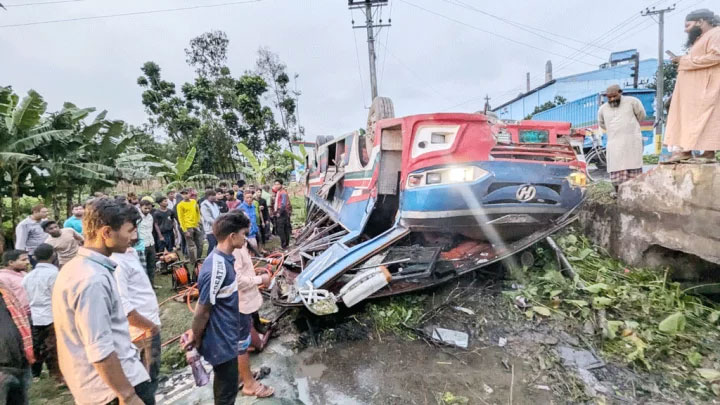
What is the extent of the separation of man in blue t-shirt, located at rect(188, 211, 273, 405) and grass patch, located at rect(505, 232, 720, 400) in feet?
9.10

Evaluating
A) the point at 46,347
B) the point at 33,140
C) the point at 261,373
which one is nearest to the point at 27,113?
the point at 33,140

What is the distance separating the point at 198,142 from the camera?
21.7 metres

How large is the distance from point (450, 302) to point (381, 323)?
2.58ft

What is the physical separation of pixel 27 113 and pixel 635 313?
38.2 ft

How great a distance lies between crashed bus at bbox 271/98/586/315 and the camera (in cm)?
340

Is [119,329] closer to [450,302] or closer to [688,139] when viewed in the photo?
[450,302]

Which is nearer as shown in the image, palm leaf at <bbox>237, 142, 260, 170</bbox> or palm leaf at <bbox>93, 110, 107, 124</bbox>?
palm leaf at <bbox>93, 110, 107, 124</bbox>

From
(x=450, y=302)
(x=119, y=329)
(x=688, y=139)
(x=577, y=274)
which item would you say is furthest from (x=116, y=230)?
(x=688, y=139)

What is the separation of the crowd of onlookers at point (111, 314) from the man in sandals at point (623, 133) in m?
4.62

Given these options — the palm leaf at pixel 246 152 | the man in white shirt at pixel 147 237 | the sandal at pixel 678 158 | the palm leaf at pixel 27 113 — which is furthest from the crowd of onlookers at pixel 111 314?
the palm leaf at pixel 246 152

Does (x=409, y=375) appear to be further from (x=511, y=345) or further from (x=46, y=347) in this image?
(x=46, y=347)

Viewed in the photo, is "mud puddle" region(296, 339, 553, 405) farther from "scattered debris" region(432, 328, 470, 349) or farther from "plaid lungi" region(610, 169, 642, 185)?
"plaid lungi" region(610, 169, 642, 185)

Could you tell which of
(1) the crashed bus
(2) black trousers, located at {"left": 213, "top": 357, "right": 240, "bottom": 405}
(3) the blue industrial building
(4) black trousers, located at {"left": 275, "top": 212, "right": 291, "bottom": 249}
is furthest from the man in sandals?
(3) the blue industrial building

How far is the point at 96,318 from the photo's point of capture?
Result: 1464 millimetres
